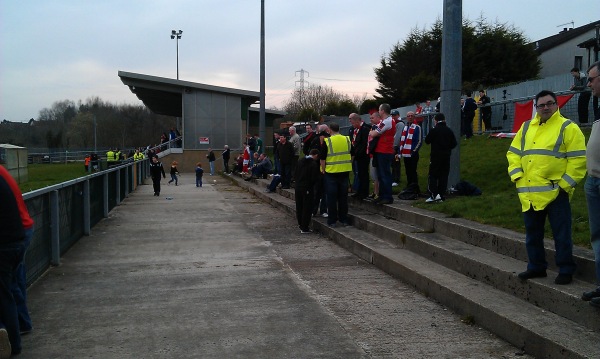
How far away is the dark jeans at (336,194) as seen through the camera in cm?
1124

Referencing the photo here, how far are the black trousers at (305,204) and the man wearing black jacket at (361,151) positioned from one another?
1.08 m

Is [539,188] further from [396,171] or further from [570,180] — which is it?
[396,171]

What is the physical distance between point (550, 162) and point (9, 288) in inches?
194

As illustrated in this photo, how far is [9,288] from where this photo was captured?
16.9ft

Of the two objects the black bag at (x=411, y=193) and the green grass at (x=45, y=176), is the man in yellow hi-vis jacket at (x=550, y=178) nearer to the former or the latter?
the black bag at (x=411, y=193)

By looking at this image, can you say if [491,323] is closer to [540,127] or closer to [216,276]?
Result: [540,127]

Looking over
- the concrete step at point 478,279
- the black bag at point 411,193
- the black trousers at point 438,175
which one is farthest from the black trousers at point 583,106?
the concrete step at point 478,279

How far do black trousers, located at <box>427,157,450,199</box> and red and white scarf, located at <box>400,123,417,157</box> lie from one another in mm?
1348

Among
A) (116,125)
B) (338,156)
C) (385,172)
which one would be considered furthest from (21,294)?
(116,125)

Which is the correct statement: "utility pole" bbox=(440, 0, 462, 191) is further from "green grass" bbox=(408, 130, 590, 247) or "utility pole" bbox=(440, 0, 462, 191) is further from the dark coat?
"green grass" bbox=(408, 130, 590, 247)

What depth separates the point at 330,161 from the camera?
1131 cm

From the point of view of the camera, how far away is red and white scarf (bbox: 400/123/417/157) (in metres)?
12.1

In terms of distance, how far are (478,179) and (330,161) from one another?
121 inches

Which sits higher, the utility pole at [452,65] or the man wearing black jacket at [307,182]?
the utility pole at [452,65]
